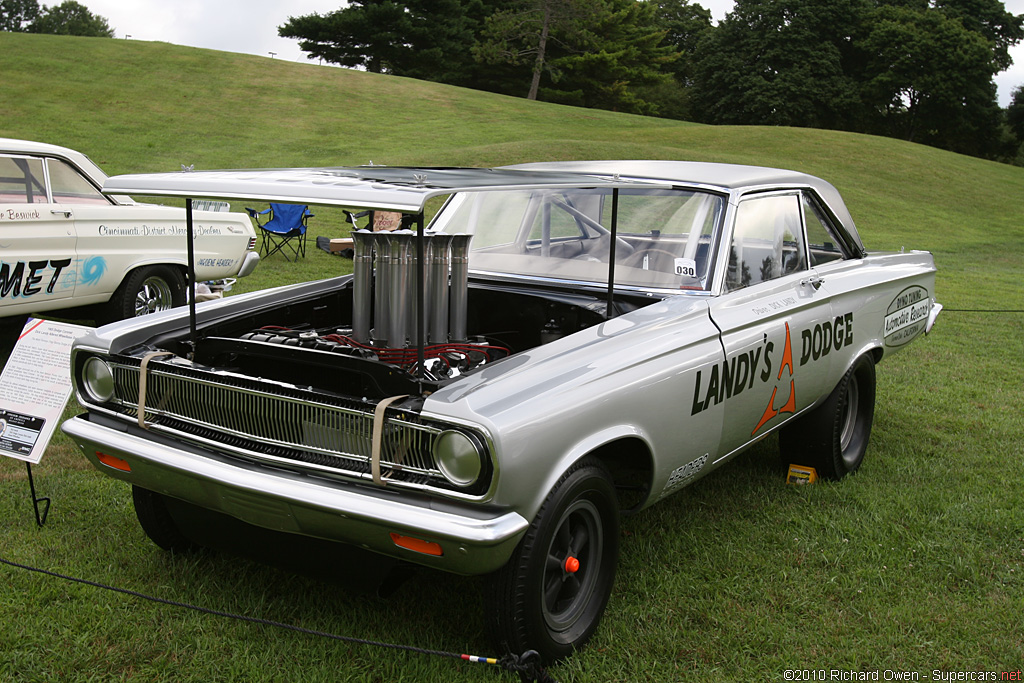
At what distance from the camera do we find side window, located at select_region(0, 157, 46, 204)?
612 cm

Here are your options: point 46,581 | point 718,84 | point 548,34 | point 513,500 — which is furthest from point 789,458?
point 718,84

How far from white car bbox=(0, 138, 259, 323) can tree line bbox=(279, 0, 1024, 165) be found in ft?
123

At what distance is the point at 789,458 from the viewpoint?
4.50 meters

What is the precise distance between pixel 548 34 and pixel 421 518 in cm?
4464

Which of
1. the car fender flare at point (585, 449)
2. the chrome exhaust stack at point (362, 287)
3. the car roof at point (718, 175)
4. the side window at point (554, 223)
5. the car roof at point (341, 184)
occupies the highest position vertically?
the car roof at point (718, 175)

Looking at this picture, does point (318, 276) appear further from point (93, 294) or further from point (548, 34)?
point (548, 34)

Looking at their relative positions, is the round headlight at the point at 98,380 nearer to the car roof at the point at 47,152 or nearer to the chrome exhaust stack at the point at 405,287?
the chrome exhaust stack at the point at 405,287

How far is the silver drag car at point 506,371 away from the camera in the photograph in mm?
2486

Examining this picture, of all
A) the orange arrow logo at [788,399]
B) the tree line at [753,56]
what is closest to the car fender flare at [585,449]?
the orange arrow logo at [788,399]

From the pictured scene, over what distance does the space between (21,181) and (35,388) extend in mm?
3387

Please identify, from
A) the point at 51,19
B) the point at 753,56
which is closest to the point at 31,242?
the point at 753,56

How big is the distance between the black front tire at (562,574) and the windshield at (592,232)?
4.13 ft

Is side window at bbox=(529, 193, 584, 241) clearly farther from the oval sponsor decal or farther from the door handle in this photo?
the oval sponsor decal

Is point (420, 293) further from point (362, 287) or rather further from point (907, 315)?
Answer: point (907, 315)
